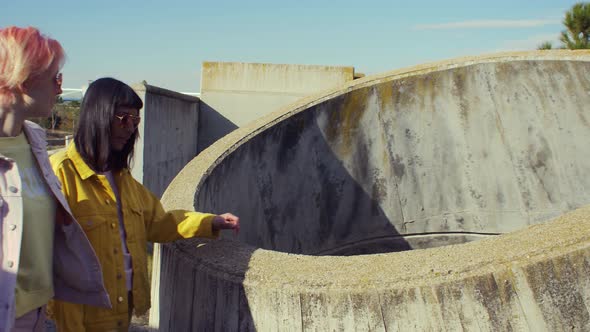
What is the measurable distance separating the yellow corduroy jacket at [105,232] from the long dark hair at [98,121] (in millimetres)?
44

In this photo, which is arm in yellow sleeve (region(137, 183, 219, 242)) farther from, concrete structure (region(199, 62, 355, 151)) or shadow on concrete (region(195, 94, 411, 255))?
concrete structure (region(199, 62, 355, 151))

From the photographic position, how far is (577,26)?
15.5m

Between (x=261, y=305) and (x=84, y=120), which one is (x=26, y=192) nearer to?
(x=84, y=120)

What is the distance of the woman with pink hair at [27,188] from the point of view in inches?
68.9

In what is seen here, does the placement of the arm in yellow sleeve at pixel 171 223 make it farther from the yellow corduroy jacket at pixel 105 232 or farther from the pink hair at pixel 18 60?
the pink hair at pixel 18 60

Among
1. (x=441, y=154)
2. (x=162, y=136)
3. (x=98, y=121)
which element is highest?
(x=162, y=136)

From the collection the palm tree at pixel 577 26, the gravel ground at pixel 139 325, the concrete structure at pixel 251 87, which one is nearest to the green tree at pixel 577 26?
the palm tree at pixel 577 26

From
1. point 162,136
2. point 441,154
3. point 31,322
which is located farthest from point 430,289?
point 162,136

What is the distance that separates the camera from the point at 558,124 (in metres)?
7.26

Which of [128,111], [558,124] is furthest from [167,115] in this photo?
[128,111]

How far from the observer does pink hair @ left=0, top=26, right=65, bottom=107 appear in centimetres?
185

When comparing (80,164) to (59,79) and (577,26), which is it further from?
(577,26)

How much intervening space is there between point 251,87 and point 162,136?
2547mm

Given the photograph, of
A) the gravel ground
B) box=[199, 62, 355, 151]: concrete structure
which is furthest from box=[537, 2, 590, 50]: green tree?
the gravel ground
